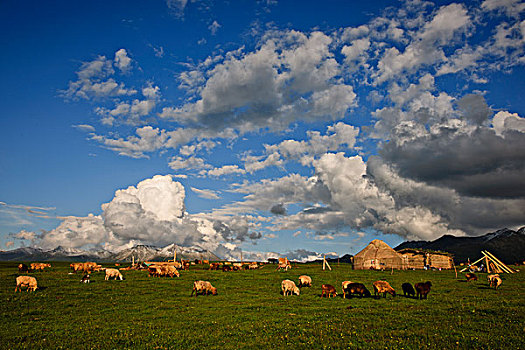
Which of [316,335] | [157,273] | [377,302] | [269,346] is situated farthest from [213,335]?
[157,273]

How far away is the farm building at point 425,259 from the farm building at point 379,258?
2781 mm

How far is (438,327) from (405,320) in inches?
95.3

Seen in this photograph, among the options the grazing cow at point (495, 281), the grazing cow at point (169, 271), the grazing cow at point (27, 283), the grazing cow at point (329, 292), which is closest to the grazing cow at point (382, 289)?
the grazing cow at point (329, 292)

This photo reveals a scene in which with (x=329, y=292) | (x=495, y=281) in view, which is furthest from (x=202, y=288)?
(x=495, y=281)

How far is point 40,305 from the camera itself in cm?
2656

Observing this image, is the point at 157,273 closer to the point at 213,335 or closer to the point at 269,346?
the point at 213,335

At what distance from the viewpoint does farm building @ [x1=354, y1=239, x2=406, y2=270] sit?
291 ft

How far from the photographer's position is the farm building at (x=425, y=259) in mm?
91875

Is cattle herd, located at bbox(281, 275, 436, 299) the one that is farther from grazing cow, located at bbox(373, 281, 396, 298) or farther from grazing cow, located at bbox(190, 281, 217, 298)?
grazing cow, located at bbox(190, 281, 217, 298)

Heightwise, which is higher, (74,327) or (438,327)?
(438,327)

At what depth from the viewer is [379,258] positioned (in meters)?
90.2

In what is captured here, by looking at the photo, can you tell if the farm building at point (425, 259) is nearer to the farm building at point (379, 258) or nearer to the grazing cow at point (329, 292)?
the farm building at point (379, 258)

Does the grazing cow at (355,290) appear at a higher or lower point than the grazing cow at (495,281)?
lower

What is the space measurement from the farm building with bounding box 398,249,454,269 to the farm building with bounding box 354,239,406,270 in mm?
2781
